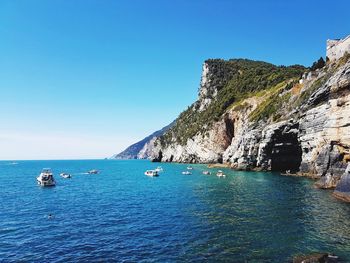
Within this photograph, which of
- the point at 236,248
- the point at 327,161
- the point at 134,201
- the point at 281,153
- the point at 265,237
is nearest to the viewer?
the point at 236,248

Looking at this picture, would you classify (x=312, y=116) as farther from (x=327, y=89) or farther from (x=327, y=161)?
(x=327, y=161)

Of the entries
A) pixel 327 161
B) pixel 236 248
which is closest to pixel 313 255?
pixel 236 248

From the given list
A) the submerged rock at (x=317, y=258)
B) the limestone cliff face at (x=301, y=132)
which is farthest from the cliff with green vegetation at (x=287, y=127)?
the submerged rock at (x=317, y=258)

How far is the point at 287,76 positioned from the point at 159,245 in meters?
153

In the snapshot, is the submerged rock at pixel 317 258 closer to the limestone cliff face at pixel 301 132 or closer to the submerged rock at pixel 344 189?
the submerged rock at pixel 344 189

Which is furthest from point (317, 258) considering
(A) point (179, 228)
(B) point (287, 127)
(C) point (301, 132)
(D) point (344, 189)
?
(B) point (287, 127)

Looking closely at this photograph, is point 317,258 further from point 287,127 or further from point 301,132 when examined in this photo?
point 287,127

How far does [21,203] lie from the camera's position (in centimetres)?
5719

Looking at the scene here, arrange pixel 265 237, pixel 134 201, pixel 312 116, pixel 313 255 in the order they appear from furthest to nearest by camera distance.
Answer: pixel 312 116 < pixel 134 201 < pixel 265 237 < pixel 313 255

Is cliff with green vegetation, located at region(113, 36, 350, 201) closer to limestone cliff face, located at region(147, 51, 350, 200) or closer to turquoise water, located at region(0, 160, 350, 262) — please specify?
limestone cliff face, located at region(147, 51, 350, 200)

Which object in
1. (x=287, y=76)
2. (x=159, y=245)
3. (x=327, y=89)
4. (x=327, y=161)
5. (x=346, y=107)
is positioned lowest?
(x=159, y=245)

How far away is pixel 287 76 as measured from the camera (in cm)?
16450

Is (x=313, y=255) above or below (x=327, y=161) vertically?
below

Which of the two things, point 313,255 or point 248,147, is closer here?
point 313,255
